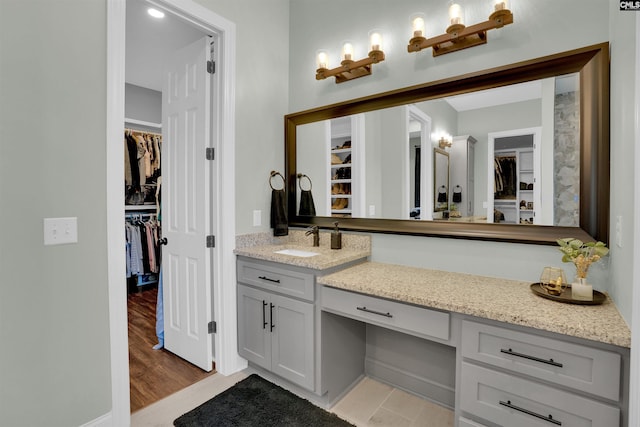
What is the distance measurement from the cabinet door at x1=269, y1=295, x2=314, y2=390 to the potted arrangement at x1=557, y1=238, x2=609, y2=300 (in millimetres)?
1313

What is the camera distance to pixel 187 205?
2.40 m

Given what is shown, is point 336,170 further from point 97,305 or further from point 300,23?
point 97,305

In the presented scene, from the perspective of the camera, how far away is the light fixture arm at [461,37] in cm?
168

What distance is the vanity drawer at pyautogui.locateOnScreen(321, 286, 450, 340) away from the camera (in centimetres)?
147

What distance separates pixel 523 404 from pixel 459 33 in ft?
6.10

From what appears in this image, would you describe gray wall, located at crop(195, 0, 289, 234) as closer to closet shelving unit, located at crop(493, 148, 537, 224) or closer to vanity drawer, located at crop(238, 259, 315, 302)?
vanity drawer, located at crop(238, 259, 315, 302)

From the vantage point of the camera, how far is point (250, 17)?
96.0 inches

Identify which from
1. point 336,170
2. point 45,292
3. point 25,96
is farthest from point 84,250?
point 336,170

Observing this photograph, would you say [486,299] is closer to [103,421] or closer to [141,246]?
[103,421]

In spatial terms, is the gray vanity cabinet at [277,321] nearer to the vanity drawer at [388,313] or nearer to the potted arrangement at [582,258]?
the vanity drawer at [388,313]

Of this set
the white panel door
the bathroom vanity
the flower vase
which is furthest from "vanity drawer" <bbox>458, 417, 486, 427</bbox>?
the white panel door

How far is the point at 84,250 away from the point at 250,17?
1999mm

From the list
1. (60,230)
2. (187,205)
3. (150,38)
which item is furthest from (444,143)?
(150,38)

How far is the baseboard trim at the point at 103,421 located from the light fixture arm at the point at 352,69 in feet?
8.22
